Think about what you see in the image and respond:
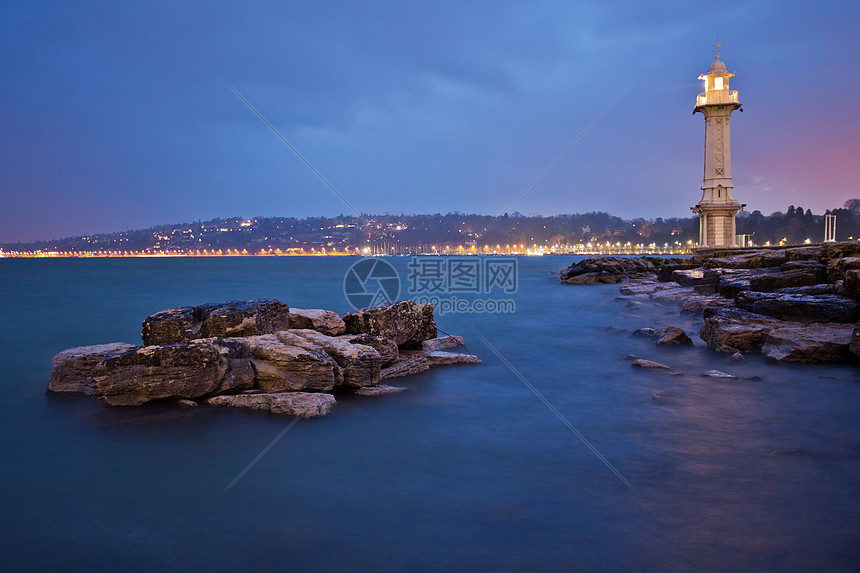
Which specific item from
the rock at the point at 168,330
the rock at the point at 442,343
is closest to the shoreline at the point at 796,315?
the rock at the point at 442,343

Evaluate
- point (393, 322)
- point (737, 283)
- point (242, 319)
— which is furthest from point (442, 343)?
point (737, 283)

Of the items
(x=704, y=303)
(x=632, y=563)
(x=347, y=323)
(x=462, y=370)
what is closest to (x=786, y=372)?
(x=462, y=370)

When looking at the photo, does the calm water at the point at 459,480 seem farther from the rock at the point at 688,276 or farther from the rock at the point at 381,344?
the rock at the point at 688,276

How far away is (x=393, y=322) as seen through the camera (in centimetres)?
1018

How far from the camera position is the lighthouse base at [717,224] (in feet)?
112

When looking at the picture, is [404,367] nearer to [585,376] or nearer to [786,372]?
[585,376]

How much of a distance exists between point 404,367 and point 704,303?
39.8 ft

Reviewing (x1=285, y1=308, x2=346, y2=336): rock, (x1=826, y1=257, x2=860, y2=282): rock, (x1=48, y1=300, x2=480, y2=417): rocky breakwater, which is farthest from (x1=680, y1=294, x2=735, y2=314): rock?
(x1=285, y1=308, x2=346, y2=336): rock

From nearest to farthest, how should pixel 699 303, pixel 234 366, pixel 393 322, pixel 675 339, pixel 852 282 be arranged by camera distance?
pixel 234 366, pixel 393 322, pixel 852 282, pixel 675 339, pixel 699 303

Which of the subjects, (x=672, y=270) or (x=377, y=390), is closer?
(x=377, y=390)

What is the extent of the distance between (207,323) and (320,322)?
6.46 ft

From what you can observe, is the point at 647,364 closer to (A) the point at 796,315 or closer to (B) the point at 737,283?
(A) the point at 796,315

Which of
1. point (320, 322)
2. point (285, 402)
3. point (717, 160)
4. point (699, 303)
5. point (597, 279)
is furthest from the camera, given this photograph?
point (597, 279)

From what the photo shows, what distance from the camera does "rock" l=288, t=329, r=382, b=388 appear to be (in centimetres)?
808
